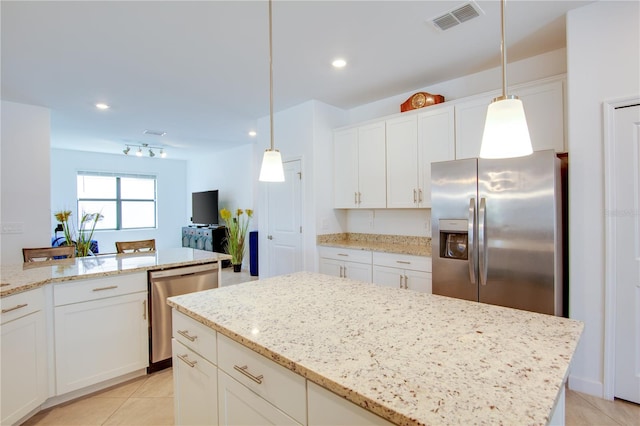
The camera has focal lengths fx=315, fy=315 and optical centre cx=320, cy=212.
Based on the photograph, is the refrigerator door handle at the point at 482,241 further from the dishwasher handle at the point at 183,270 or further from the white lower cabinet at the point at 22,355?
the white lower cabinet at the point at 22,355

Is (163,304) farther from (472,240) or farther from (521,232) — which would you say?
(521,232)

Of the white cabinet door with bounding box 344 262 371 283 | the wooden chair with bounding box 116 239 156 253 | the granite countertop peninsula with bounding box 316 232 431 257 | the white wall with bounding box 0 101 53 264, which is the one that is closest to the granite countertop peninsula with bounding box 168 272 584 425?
the granite countertop peninsula with bounding box 316 232 431 257

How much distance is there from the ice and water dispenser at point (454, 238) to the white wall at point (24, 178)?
4.68 metres

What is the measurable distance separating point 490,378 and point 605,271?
6.44 feet

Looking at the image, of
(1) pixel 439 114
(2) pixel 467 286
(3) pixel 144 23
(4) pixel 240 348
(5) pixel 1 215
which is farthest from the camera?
(5) pixel 1 215

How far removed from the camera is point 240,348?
46.0 inches

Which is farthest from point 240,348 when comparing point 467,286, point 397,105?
point 397,105

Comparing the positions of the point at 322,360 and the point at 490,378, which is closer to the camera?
the point at 490,378

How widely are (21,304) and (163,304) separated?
34.7 inches

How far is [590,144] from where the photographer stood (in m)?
2.18

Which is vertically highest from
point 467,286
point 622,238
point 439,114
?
point 439,114

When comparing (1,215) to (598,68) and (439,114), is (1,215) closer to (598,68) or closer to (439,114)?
(439,114)

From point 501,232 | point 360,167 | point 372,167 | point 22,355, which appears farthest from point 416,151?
point 22,355

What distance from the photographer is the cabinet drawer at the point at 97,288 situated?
2142mm
